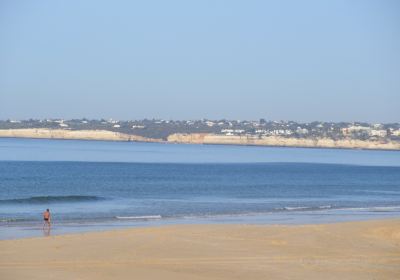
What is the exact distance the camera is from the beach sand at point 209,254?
18.2m

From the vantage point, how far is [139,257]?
66.7 feet

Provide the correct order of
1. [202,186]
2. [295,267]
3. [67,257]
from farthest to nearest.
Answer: [202,186] → [67,257] → [295,267]

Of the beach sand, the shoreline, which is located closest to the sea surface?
the shoreline

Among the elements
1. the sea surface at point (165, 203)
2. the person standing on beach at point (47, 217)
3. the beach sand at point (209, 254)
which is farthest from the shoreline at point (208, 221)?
the beach sand at point (209, 254)

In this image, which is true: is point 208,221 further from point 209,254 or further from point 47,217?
point 209,254

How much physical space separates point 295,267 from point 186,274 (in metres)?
2.76

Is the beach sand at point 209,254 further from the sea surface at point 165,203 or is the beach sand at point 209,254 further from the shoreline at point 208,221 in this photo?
the sea surface at point 165,203

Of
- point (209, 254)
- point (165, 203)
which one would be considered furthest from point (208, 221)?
point (165, 203)

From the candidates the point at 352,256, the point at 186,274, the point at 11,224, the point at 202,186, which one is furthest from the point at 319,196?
the point at 186,274

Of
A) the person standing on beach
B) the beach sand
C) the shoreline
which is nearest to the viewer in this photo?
the beach sand

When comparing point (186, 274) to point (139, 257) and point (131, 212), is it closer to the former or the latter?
point (139, 257)

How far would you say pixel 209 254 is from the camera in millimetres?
21125

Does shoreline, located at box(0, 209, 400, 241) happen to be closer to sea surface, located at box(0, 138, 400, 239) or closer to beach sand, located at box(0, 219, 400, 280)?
sea surface, located at box(0, 138, 400, 239)

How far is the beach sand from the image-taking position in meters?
18.2
